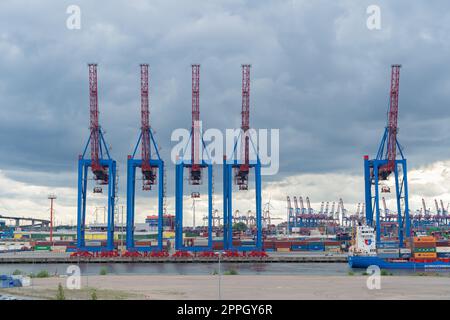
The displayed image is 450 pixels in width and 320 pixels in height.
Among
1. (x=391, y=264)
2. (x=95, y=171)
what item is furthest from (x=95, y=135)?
(x=391, y=264)

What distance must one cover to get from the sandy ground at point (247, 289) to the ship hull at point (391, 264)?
21.1m

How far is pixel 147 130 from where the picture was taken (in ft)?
320

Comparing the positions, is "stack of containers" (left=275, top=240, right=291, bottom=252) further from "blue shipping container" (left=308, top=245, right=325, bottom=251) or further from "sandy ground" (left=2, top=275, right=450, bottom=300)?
"sandy ground" (left=2, top=275, right=450, bottom=300)

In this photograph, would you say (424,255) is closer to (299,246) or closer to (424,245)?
(424,245)

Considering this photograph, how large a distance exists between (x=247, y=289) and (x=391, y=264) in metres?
41.8

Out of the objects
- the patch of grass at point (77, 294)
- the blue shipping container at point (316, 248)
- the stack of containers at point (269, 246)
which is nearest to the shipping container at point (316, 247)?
the blue shipping container at point (316, 248)

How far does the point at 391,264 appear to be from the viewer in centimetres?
7856

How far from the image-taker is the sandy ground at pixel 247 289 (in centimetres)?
3859

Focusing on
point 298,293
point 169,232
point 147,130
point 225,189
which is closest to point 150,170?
point 147,130

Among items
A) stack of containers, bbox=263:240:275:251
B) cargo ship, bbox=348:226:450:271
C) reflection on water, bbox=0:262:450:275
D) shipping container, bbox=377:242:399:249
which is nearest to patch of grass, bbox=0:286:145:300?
reflection on water, bbox=0:262:450:275
